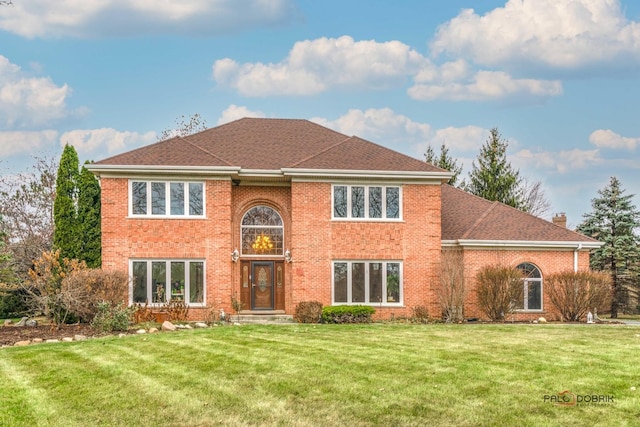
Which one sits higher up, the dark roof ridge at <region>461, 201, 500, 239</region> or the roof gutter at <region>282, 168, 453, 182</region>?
the roof gutter at <region>282, 168, 453, 182</region>

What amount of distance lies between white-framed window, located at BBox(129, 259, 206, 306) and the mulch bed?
3723mm

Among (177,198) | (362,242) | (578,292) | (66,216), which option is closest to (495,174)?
(578,292)

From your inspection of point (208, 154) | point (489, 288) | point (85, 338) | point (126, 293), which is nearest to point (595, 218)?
point (489, 288)

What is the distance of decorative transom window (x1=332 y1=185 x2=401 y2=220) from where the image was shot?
23.4m

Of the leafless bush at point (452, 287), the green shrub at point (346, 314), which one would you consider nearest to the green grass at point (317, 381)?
the green shrub at point (346, 314)

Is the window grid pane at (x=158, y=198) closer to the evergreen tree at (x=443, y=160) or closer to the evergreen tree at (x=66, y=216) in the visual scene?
the evergreen tree at (x=66, y=216)

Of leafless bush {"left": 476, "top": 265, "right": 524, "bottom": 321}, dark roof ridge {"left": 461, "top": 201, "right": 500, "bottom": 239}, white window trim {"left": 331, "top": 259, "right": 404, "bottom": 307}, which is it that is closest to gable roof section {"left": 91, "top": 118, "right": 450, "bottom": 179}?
dark roof ridge {"left": 461, "top": 201, "right": 500, "bottom": 239}

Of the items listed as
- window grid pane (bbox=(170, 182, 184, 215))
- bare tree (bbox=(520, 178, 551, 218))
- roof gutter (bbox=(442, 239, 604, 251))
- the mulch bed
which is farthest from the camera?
bare tree (bbox=(520, 178, 551, 218))

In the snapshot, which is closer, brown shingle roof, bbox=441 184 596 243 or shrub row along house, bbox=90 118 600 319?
shrub row along house, bbox=90 118 600 319

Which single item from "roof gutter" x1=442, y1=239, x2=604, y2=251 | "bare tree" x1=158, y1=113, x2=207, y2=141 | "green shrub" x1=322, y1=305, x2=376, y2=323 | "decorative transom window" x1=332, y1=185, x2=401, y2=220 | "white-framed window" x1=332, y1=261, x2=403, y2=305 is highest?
"bare tree" x1=158, y1=113, x2=207, y2=141

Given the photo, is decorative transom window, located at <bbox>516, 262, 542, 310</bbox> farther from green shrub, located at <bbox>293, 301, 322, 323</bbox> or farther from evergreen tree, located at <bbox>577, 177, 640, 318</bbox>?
evergreen tree, located at <bbox>577, 177, 640, 318</bbox>

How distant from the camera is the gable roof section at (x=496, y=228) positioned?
2425cm

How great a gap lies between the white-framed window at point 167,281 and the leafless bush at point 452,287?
27.0ft

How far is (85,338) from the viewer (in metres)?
16.2
